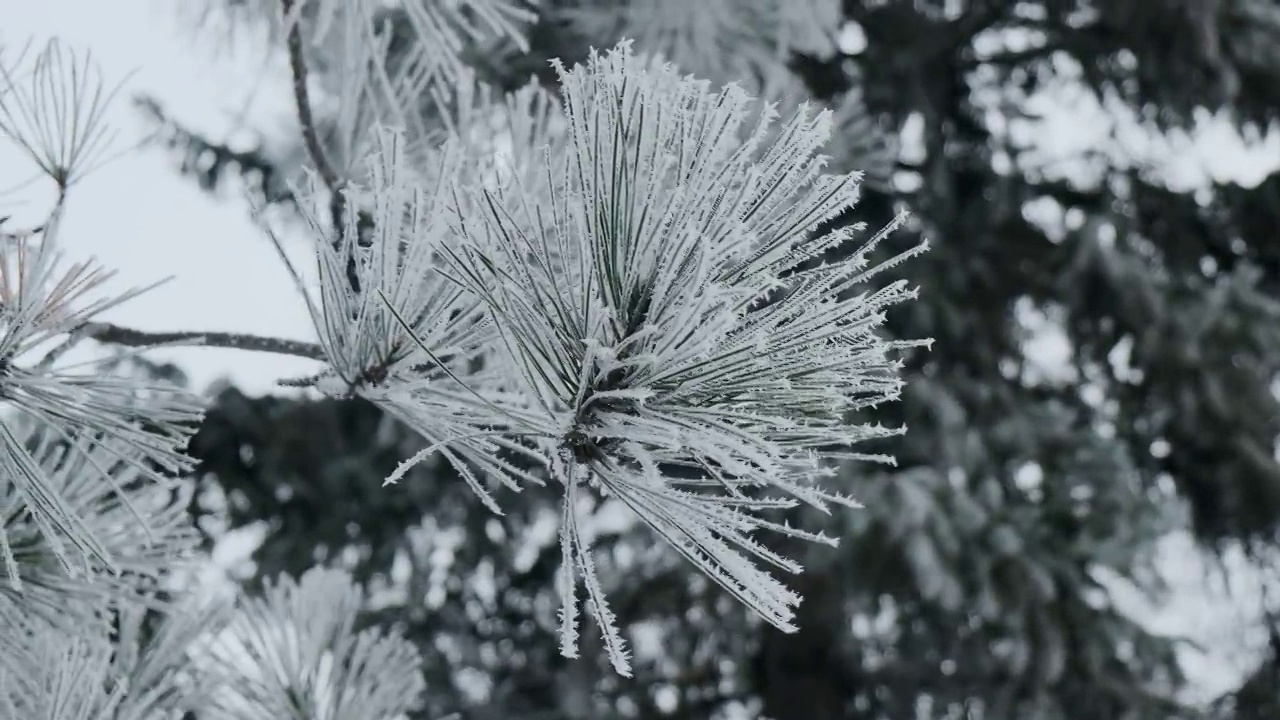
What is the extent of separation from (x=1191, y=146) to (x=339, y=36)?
2.99 meters

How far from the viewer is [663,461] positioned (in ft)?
2.59

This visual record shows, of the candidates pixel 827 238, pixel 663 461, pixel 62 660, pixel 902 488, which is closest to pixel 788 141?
pixel 827 238

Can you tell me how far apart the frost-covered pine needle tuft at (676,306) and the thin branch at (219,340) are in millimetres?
259

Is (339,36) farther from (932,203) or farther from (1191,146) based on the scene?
(1191,146)

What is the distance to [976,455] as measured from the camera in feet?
8.76

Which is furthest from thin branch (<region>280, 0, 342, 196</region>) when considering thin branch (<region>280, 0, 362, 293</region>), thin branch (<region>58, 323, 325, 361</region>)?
thin branch (<region>58, 323, 325, 361</region>)

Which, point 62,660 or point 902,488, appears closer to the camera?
point 62,660

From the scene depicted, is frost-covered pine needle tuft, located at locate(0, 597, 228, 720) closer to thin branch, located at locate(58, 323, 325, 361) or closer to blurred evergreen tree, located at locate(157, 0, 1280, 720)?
thin branch, located at locate(58, 323, 325, 361)

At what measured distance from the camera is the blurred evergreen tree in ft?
8.73

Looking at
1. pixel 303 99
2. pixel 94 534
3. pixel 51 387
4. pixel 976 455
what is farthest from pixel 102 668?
pixel 976 455

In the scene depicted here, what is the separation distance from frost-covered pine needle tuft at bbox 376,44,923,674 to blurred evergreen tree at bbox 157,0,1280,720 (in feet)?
5.82

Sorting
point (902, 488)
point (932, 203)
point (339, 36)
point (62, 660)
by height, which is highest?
point (932, 203)

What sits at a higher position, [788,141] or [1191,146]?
[1191,146]

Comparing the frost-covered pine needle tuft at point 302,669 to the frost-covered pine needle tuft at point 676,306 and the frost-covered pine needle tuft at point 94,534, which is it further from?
the frost-covered pine needle tuft at point 676,306
